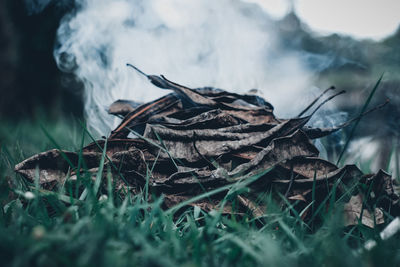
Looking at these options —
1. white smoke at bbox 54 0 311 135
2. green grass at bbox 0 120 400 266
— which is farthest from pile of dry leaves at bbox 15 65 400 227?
white smoke at bbox 54 0 311 135

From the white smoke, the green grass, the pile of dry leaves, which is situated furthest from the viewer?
the white smoke

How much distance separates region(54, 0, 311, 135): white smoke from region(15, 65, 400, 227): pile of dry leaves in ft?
2.66

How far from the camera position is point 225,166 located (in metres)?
0.99

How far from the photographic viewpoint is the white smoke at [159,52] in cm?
188

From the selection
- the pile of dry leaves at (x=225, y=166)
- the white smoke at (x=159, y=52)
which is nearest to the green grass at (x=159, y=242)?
the pile of dry leaves at (x=225, y=166)

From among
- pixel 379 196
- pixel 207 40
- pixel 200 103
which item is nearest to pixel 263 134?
pixel 200 103

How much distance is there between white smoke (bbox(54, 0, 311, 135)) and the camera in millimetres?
1882

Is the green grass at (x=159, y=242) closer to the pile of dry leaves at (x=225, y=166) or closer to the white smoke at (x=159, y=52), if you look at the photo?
the pile of dry leaves at (x=225, y=166)

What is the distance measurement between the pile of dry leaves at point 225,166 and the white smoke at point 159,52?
810 millimetres

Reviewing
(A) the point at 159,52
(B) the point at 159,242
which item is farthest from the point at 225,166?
(A) the point at 159,52

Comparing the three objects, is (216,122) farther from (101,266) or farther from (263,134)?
(101,266)

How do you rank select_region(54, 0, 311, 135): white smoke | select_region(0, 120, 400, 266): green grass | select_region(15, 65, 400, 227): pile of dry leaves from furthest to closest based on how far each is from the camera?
select_region(54, 0, 311, 135): white smoke, select_region(15, 65, 400, 227): pile of dry leaves, select_region(0, 120, 400, 266): green grass

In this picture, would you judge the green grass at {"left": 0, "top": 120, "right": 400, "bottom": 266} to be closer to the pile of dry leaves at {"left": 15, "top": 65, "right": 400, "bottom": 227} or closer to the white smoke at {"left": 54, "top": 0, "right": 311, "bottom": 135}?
the pile of dry leaves at {"left": 15, "top": 65, "right": 400, "bottom": 227}

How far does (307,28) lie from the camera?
242 centimetres
